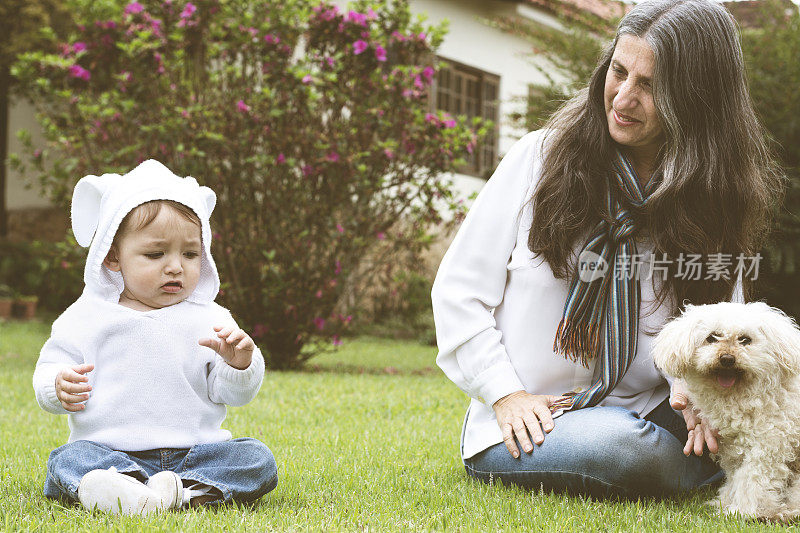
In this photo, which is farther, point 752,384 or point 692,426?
point 692,426

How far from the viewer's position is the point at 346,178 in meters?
7.16

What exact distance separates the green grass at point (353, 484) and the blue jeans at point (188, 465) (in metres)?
0.06

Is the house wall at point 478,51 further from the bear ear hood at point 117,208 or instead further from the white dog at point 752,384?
the white dog at point 752,384

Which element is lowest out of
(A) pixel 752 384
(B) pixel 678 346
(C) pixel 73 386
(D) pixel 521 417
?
(D) pixel 521 417

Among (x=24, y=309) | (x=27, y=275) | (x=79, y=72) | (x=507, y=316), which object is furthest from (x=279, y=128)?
(x=27, y=275)

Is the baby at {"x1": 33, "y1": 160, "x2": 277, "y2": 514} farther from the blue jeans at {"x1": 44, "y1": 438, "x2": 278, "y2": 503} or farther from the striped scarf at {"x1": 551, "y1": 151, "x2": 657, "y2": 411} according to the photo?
the striped scarf at {"x1": 551, "y1": 151, "x2": 657, "y2": 411}

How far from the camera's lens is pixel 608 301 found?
3.14 m

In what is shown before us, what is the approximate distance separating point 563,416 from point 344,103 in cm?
462

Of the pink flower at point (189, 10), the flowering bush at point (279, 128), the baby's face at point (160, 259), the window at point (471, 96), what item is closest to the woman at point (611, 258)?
the baby's face at point (160, 259)

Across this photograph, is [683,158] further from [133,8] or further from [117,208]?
[133,8]

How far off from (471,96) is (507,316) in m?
11.7

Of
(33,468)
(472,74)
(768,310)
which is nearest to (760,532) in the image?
(768,310)

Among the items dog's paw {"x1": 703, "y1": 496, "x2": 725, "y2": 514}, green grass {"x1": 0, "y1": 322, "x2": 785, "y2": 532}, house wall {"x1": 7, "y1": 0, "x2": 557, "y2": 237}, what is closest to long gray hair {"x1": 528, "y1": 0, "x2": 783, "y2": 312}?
dog's paw {"x1": 703, "y1": 496, "x2": 725, "y2": 514}

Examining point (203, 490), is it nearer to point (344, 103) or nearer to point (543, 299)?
point (543, 299)
